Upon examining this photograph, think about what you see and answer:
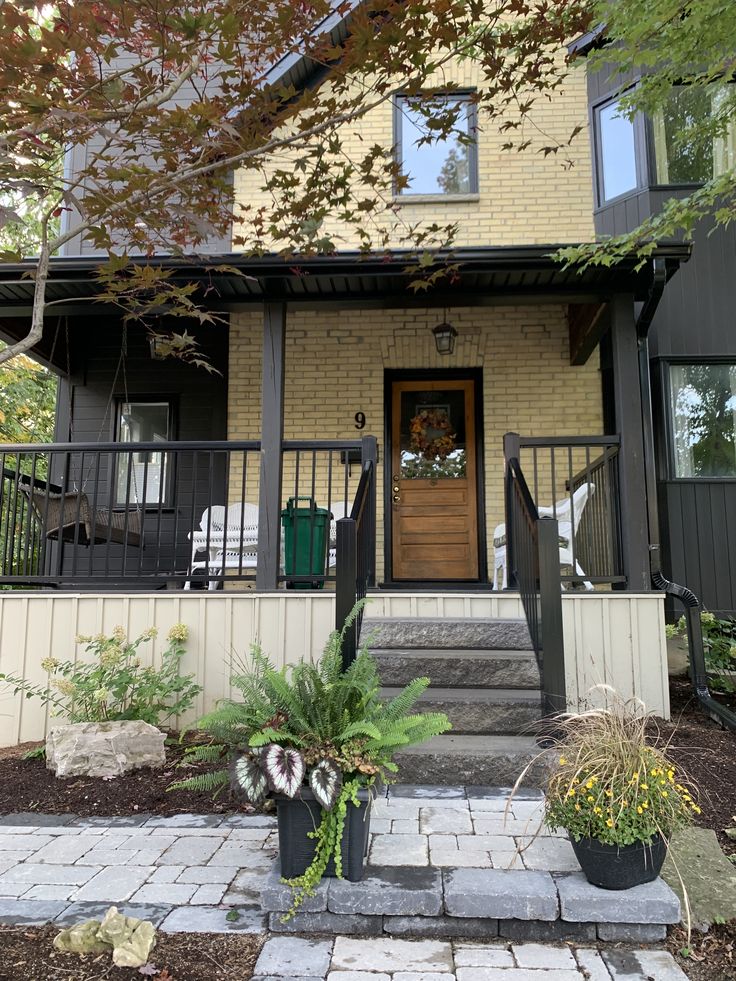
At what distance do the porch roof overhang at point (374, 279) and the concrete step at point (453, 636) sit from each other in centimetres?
253

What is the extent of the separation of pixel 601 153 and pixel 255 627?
244 inches

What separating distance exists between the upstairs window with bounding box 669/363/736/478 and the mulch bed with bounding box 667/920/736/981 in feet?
16.3

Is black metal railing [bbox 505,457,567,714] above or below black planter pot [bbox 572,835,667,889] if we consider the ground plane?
above

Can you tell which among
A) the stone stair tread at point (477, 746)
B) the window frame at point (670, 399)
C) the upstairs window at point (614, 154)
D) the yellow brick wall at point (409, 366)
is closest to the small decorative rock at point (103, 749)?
the stone stair tread at point (477, 746)

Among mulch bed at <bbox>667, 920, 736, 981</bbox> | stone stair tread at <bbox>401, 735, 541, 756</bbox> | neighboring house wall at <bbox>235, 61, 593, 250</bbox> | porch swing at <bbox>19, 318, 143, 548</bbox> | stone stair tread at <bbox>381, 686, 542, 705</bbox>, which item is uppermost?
neighboring house wall at <bbox>235, 61, 593, 250</bbox>

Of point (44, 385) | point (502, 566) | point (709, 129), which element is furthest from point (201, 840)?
point (44, 385)

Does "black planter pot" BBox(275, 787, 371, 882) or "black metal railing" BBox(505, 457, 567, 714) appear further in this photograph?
"black metal railing" BBox(505, 457, 567, 714)

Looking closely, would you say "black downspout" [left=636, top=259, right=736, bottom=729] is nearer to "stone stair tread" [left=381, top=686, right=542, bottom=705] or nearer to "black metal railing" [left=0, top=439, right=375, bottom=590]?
"stone stair tread" [left=381, top=686, right=542, bottom=705]

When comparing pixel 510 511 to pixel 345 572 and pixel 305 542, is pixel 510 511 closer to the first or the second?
pixel 305 542

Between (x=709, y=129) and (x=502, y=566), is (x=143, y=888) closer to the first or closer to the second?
(x=502, y=566)

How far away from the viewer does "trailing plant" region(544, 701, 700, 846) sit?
253cm

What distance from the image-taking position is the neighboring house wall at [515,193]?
7.51m

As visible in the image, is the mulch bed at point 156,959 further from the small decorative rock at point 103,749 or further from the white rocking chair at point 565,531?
the white rocking chair at point 565,531

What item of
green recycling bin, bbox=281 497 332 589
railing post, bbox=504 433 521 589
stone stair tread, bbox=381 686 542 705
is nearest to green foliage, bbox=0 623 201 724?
green recycling bin, bbox=281 497 332 589
